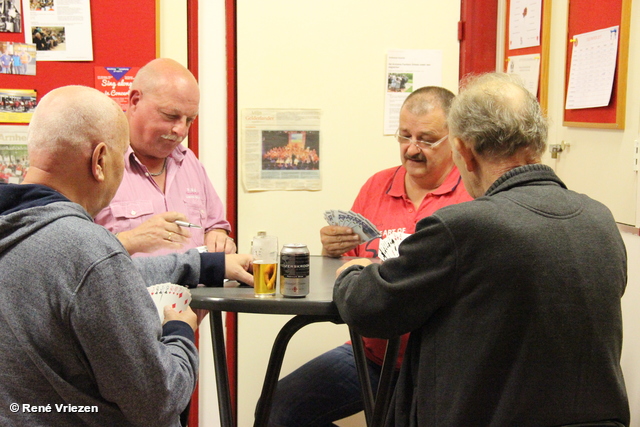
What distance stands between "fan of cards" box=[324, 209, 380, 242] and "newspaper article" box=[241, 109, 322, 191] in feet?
3.43

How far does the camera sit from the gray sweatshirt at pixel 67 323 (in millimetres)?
1168

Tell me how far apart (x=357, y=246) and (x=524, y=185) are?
1044 millimetres

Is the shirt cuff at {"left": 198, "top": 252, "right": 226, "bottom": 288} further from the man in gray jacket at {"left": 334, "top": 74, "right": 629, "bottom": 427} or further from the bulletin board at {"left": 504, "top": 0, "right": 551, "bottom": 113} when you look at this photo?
the bulletin board at {"left": 504, "top": 0, "right": 551, "bottom": 113}

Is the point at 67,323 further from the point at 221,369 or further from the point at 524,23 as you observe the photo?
the point at 524,23

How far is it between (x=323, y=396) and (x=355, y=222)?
660mm

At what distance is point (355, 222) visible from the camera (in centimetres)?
228

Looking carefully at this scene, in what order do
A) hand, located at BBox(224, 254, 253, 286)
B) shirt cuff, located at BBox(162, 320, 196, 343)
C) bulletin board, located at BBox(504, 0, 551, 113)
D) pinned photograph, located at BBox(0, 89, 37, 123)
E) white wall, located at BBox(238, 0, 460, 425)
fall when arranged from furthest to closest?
white wall, located at BBox(238, 0, 460, 425), pinned photograph, located at BBox(0, 89, 37, 123), bulletin board, located at BBox(504, 0, 551, 113), hand, located at BBox(224, 254, 253, 286), shirt cuff, located at BBox(162, 320, 196, 343)

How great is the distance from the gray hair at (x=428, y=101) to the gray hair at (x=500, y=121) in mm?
755

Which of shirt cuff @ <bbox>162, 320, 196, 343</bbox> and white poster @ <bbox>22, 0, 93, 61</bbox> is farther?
white poster @ <bbox>22, 0, 93, 61</bbox>

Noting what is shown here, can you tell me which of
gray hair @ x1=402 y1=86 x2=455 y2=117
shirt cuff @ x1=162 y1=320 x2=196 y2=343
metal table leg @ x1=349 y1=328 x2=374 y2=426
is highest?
gray hair @ x1=402 y1=86 x2=455 y2=117

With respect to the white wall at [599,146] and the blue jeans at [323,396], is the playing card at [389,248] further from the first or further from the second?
the white wall at [599,146]

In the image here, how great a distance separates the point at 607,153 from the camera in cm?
242

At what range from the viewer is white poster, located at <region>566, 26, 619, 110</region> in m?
2.36

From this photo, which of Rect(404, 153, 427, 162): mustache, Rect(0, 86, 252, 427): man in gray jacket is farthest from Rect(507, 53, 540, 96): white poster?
Rect(0, 86, 252, 427): man in gray jacket
